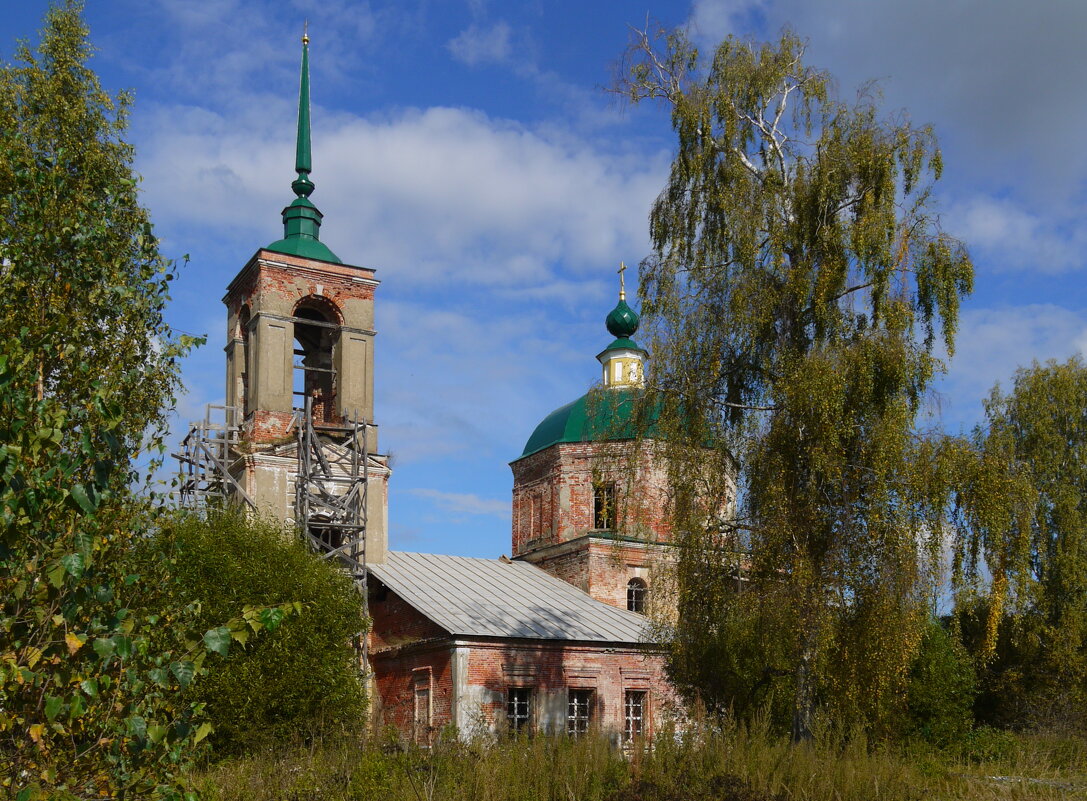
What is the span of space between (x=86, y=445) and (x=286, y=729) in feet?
47.5

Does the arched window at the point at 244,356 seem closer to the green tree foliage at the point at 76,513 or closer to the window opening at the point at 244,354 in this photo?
the window opening at the point at 244,354

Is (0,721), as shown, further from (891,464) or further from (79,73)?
(891,464)

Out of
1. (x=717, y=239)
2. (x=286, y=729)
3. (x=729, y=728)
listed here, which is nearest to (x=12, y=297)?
(x=729, y=728)

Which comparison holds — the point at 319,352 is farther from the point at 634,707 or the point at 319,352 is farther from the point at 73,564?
the point at 73,564

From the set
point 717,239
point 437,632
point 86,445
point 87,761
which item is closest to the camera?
point 86,445

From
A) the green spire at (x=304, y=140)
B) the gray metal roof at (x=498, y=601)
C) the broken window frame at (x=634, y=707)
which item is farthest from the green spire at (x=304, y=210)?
the broken window frame at (x=634, y=707)

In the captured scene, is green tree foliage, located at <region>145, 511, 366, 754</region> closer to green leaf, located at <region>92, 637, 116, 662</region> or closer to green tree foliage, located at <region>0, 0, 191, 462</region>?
green tree foliage, located at <region>0, 0, 191, 462</region>

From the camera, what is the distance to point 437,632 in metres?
22.5

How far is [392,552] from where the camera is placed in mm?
27453

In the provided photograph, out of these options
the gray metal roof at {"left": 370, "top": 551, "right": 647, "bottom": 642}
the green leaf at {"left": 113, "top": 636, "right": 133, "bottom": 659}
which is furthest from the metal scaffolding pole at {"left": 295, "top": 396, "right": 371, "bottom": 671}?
the green leaf at {"left": 113, "top": 636, "right": 133, "bottom": 659}

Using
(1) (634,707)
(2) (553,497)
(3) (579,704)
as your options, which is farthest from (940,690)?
(2) (553,497)

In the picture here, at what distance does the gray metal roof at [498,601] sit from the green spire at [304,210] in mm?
7610

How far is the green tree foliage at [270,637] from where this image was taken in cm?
1723

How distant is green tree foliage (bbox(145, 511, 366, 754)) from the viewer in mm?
17234
